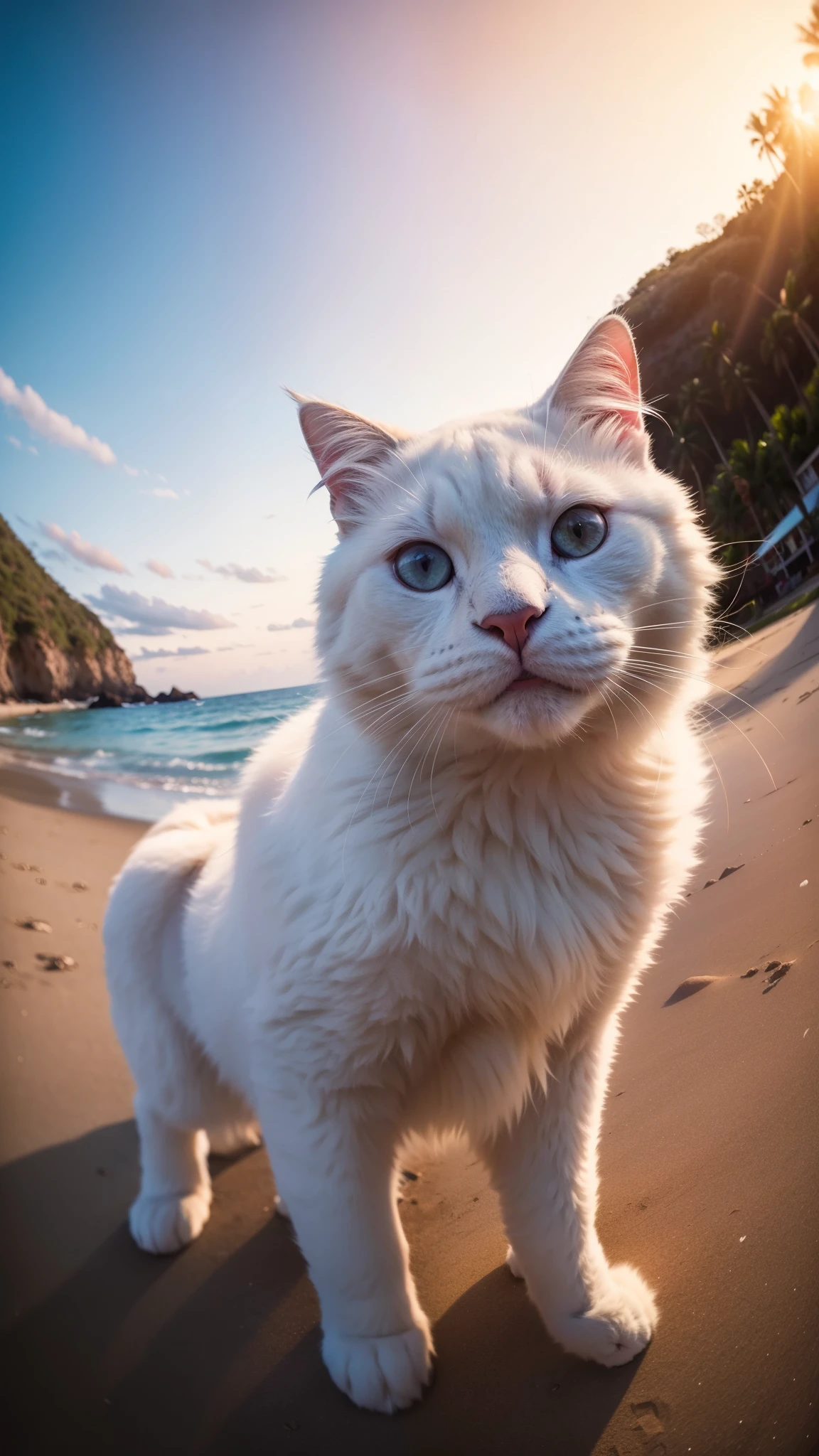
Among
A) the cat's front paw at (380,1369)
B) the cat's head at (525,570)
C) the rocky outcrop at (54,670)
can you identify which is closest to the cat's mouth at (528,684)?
the cat's head at (525,570)

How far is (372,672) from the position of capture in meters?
0.98

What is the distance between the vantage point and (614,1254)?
804mm

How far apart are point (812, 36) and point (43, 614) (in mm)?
1031

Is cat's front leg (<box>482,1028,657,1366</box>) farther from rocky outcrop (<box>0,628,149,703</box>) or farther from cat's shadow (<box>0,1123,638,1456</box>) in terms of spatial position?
rocky outcrop (<box>0,628,149,703</box>)

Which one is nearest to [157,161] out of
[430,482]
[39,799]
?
[430,482]

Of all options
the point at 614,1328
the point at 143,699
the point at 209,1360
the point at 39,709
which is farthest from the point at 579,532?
the point at 209,1360

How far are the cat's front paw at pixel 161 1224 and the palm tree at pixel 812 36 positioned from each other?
4.60 ft

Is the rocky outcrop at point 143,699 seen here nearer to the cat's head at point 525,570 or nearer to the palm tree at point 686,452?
the cat's head at point 525,570

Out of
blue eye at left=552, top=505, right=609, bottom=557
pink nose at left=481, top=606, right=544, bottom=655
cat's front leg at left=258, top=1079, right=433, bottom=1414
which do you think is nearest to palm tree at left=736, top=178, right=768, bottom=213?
blue eye at left=552, top=505, right=609, bottom=557

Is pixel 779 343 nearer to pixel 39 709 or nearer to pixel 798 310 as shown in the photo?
pixel 798 310

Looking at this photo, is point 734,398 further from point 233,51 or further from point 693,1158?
point 693,1158

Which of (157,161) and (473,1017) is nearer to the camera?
(157,161)

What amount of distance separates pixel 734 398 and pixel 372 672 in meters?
0.52

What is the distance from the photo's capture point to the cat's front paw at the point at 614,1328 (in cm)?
66
